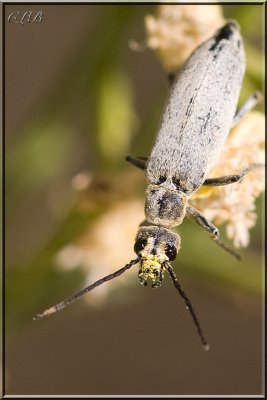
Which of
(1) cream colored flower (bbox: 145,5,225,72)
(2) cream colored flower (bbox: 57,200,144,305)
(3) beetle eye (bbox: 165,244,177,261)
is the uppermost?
(1) cream colored flower (bbox: 145,5,225,72)

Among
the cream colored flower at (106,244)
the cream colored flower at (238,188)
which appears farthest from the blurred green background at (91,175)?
the cream colored flower at (238,188)

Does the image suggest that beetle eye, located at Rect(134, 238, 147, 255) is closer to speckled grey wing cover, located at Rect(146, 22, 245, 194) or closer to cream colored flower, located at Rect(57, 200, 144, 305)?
speckled grey wing cover, located at Rect(146, 22, 245, 194)

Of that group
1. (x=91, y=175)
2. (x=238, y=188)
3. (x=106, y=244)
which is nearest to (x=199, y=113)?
(x=238, y=188)

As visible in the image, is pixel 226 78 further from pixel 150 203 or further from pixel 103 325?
pixel 103 325

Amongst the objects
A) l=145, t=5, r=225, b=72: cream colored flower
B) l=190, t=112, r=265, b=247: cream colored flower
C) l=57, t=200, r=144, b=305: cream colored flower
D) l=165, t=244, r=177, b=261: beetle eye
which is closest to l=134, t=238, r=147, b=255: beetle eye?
l=165, t=244, r=177, b=261: beetle eye

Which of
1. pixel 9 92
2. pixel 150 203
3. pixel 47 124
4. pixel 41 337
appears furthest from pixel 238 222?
pixel 9 92

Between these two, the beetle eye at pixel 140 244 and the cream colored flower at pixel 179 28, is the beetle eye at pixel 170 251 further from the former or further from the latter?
the cream colored flower at pixel 179 28
